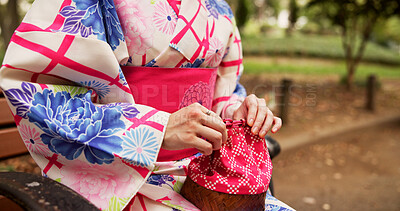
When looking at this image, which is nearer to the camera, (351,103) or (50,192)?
(50,192)

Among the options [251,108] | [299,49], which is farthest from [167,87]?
[299,49]

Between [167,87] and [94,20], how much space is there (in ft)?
1.17

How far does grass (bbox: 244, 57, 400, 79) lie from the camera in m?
11.6

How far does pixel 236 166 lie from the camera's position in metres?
1.15

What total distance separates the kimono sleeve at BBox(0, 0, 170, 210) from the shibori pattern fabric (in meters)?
0.22

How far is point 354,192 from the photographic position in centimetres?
391

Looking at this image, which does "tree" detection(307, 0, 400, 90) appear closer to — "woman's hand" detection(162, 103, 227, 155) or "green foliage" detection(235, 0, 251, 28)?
"green foliage" detection(235, 0, 251, 28)

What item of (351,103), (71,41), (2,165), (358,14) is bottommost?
(351,103)

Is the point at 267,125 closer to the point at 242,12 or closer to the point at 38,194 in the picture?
the point at 38,194

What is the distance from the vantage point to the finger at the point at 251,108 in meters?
1.24

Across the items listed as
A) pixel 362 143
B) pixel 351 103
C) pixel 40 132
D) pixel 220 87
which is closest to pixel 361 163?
pixel 362 143

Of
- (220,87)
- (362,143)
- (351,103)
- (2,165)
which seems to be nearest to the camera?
(220,87)

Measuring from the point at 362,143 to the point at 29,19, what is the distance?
230 inches

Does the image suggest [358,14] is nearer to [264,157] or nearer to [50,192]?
[264,157]
